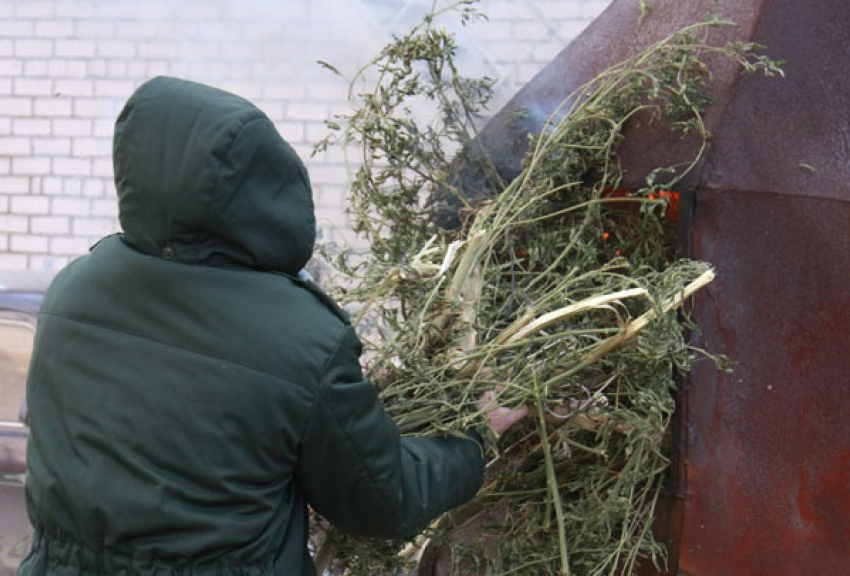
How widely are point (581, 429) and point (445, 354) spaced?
1.34 ft

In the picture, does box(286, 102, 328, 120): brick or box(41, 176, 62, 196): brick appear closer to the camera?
box(286, 102, 328, 120): brick

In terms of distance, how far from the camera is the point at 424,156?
2.36 meters

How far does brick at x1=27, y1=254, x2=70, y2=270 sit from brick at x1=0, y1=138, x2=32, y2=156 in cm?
54

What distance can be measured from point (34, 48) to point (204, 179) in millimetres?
3782

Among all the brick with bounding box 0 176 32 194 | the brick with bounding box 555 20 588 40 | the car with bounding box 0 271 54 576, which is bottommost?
the car with bounding box 0 271 54 576

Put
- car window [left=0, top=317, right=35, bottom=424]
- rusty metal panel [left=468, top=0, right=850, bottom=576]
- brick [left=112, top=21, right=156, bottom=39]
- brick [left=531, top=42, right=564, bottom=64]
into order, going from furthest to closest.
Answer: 1. brick [left=112, top=21, right=156, bottom=39]
2. brick [left=531, top=42, right=564, bottom=64]
3. car window [left=0, top=317, right=35, bottom=424]
4. rusty metal panel [left=468, top=0, right=850, bottom=576]

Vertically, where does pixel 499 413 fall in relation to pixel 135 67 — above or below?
below

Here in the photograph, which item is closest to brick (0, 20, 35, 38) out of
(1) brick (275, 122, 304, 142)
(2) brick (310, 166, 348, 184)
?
(1) brick (275, 122, 304, 142)

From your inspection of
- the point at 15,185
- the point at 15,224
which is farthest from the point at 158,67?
the point at 15,224

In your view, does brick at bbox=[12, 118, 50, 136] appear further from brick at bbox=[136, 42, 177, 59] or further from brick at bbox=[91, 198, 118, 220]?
brick at bbox=[136, 42, 177, 59]

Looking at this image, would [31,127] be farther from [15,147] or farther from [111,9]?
[111,9]

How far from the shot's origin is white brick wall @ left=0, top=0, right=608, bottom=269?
412cm

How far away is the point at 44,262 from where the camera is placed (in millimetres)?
4488

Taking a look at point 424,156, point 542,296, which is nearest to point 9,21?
point 424,156
